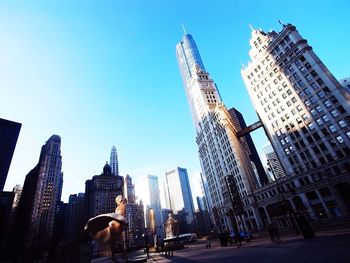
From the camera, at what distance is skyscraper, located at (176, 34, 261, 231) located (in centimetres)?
6988

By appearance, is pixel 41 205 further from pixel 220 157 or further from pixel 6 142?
pixel 220 157

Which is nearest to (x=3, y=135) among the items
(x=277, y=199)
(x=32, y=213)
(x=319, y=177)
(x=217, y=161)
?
(x=32, y=213)

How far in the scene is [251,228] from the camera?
66.6 metres

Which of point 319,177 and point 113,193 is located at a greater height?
point 113,193

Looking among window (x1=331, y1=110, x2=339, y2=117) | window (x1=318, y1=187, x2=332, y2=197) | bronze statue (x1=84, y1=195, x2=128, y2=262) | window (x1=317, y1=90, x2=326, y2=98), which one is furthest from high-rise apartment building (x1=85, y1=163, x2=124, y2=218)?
bronze statue (x1=84, y1=195, x2=128, y2=262)

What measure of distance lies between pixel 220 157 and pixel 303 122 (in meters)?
36.6

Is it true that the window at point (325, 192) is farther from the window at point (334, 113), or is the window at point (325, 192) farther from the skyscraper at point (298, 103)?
the window at point (334, 113)

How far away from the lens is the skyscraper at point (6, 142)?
107456 mm

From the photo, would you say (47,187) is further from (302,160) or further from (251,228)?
(302,160)

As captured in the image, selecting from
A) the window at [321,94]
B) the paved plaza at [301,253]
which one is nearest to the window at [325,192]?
the window at [321,94]

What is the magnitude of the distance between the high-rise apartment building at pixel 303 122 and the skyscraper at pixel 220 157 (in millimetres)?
7767

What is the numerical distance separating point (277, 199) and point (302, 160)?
1375 centimetres

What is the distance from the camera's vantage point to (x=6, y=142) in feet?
382

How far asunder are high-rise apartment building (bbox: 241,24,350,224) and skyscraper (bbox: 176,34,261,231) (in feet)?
25.5
